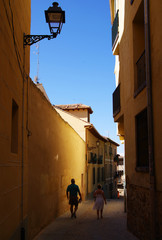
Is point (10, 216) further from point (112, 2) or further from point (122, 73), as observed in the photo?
point (112, 2)

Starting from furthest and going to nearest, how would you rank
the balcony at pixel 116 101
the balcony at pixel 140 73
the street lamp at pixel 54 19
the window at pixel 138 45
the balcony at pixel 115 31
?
1. the balcony at pixel 115 31
2. the balcony at pixel 116 101
3. the window at pixel 138 45
4. the balcony at pixel 140 73
5. the street lamp at pixel 54 19

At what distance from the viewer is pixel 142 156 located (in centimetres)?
806

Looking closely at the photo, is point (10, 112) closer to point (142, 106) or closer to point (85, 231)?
point (142, 106)

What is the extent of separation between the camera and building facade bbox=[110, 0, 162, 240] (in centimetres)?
639

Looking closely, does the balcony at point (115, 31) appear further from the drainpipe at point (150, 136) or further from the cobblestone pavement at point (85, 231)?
the cobblestone pavement at point (85, 231)

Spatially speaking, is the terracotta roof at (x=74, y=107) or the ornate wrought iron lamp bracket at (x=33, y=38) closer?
the ornate wrought iron lamp bracket at (x=33, y=38)

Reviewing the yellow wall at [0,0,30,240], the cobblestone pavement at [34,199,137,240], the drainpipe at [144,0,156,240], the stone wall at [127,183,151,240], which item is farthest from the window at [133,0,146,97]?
the cobblestone pavement at [34,199,137,240]

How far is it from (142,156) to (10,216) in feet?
12.9

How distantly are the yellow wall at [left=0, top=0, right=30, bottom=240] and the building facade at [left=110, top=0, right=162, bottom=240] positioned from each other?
106 inches

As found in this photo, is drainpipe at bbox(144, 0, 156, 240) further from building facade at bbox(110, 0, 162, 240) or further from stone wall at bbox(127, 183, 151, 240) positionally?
stone wall at bbox(127, 183, 151, 240)

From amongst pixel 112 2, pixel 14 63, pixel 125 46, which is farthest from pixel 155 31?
pixel 112 2

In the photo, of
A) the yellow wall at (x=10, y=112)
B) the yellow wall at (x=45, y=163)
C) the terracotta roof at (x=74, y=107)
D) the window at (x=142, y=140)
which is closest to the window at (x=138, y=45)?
the window at (x=142, y=140)

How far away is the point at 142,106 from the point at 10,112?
3592 millimetres

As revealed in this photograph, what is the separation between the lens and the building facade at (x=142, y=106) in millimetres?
6395
